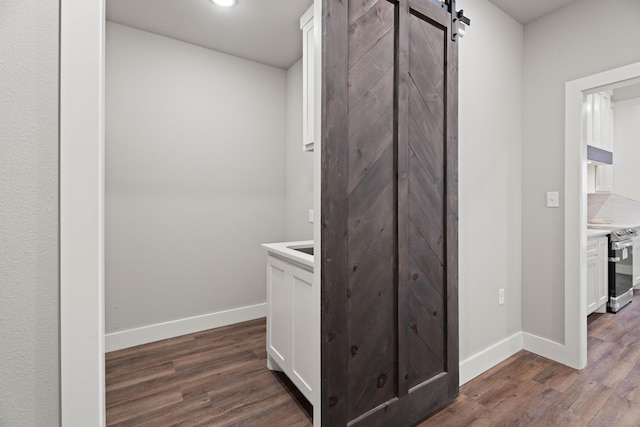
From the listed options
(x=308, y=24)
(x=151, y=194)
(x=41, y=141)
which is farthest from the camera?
(x=151, y=194)

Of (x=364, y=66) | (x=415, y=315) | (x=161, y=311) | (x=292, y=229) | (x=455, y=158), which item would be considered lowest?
(x=161, y=311)

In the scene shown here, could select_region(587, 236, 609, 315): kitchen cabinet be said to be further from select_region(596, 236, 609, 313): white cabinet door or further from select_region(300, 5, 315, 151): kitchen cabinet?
select_region(300, 5, 315, 151): kitchen cabinet

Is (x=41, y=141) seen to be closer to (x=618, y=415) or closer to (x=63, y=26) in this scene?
(x=63, y=26)

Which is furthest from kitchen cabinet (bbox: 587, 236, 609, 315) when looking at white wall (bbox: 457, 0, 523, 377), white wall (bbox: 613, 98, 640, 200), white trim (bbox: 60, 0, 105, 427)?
white trim (bbox: 60, 0, 105, 427)

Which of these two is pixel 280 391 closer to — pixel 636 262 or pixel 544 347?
pixel 544 347

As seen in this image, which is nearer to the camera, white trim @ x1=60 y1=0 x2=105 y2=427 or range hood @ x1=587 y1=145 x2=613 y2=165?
white trim @ x1=60 y1=0 x2=105 y2=427

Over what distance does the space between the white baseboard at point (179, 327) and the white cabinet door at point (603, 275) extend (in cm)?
363

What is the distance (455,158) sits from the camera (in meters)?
1.84

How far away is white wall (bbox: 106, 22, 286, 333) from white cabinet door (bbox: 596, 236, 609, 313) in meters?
3.45

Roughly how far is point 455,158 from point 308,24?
140 centimetres

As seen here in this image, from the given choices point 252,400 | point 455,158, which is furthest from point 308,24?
point 252,400

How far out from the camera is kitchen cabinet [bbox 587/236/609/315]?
2.91m

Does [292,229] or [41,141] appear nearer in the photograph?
[41,141]

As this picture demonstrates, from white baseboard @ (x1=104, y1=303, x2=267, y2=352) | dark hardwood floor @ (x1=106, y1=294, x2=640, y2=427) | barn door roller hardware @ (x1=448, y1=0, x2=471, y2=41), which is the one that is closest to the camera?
dark hardwood floor @ (x1=106, y1=294, x2=640, y2=427)
